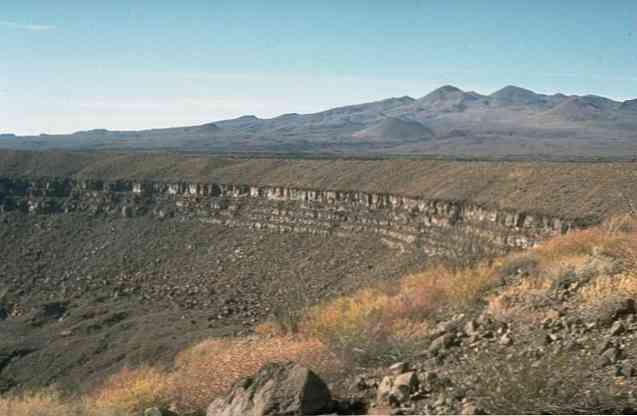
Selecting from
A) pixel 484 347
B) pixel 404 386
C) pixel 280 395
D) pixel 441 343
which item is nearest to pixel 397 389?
pixel 404 386

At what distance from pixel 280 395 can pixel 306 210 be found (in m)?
38.9

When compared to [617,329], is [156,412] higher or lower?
lower

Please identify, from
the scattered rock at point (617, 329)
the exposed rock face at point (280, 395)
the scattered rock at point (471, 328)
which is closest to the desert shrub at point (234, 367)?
the exposed rock face at point (280, 395)

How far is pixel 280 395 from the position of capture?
26.4 ft

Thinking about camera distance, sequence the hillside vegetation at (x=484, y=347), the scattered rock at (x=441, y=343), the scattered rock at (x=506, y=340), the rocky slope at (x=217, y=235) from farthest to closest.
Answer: the rocky slope at (x=217, y=235), the scattered rock at (x=441, y=343), the scattered rock at (x=506, y=340), the hillside vegetation at (x=484, y=347)

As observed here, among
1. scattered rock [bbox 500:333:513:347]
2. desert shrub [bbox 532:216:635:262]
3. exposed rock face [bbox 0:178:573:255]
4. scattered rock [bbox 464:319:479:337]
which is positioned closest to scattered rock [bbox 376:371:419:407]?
scattered rock [bbox 500:333:513:347]

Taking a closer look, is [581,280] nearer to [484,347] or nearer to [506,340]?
[506,340]

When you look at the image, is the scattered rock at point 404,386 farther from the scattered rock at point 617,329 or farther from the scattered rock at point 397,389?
the scattered rock at point 617,329

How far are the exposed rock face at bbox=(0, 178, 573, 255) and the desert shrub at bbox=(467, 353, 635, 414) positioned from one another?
21.1m

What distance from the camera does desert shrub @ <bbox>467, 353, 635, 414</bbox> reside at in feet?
22.4

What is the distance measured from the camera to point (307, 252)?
4119 centimetres

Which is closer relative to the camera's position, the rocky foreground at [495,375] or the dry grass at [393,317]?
the rocky foreground at [495,375]

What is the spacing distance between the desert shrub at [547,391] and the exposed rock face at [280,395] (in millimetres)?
1761

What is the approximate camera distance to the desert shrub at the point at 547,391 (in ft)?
22.4
